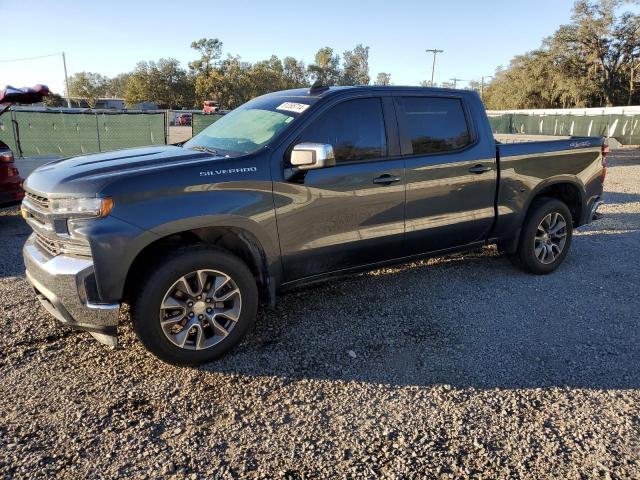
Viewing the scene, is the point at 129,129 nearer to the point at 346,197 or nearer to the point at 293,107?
the point at 293,107

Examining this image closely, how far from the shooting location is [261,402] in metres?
2.92

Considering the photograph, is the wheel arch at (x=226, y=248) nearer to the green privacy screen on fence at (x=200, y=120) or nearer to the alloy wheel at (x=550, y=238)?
the alloy wheel at (x=550, y=238)

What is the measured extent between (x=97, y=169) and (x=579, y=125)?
33.0m

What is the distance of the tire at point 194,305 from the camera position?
3.02m

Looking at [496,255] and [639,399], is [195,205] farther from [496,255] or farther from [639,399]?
[496,255]

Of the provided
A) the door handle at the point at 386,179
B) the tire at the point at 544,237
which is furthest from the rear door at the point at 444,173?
the tire at the point at 544,237

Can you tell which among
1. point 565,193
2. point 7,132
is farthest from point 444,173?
point 7,132

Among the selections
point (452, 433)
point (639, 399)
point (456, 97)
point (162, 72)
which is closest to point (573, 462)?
point (452, 433)

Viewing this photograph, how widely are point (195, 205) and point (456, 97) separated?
109 inches

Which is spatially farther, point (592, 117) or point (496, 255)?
point (592, 117)

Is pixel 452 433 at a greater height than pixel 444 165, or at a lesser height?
lesser

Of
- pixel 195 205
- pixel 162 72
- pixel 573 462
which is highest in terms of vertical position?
pixel 162 72

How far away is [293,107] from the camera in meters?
3.77

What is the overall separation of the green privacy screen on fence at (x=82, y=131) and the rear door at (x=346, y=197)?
37.7 feet
